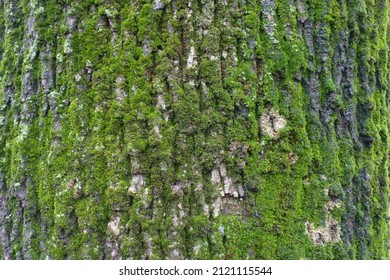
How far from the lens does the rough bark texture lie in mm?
1731

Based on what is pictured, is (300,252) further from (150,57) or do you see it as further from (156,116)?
(150,57)

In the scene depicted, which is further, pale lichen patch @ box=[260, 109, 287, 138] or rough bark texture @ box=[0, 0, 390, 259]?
pale lichen patch @ box=[260, 109, 287, 138]

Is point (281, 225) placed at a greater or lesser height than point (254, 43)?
lesser

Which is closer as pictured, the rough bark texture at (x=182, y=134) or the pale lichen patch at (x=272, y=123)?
the rough bark texture at (x=182, y=134)

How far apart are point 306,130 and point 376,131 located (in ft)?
1.52

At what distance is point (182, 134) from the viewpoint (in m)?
1.75

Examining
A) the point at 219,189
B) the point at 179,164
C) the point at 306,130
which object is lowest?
the point at 219,189

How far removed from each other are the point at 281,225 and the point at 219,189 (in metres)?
0.34

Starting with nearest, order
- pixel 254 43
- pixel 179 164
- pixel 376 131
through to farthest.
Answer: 1. pixel 179 164
2. pixel 254 43
3. pixel 376 131

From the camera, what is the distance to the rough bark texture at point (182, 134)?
68.2 inches

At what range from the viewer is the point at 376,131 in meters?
2.09

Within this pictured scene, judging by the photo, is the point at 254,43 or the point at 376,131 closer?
the point at 254,43

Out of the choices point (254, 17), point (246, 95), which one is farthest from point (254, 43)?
point (246, 95)

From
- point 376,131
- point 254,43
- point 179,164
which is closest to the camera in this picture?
point 179,164
